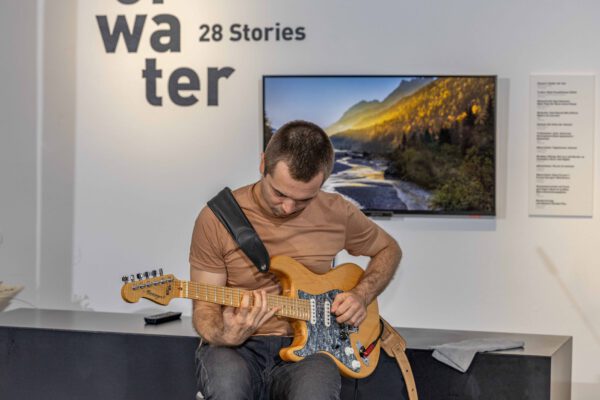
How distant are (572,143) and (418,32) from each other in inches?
38.4

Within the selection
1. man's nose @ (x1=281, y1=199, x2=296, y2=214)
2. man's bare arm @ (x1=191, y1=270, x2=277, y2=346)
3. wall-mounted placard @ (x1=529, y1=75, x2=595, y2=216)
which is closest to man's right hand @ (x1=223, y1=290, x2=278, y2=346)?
man's bare arm @ (x1=191, y1=270, x2=277, y2=346)

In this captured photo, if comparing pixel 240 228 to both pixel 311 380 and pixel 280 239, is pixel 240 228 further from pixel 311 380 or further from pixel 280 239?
pixel 311 380

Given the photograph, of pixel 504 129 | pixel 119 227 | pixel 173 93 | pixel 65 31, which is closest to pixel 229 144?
pixel 173 93

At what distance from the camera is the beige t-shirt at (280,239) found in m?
2.79

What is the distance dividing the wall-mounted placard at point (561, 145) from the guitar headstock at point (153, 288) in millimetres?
2549

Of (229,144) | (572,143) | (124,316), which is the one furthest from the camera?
(229,144)

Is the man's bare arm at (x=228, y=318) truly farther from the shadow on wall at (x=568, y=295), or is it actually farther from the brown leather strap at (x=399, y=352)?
the shadow on wall at (x=568, y=295)

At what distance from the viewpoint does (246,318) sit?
259 cm

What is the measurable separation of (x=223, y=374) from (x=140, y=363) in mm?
855

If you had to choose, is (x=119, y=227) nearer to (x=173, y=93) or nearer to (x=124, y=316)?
(x=173, y=93)

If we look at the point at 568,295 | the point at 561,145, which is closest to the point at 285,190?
the point at 561,145

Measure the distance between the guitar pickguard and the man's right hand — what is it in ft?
0.63

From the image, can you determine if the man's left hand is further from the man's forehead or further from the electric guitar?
the man's forehead

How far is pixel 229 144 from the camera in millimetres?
4879
